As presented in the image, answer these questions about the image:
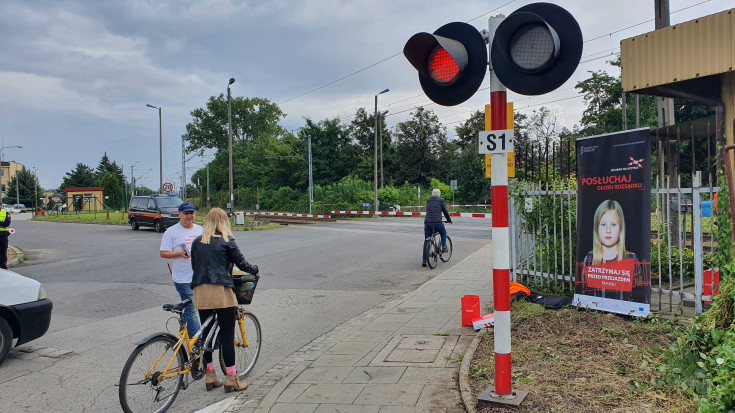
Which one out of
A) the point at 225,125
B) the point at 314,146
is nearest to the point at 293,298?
the point at 314,146

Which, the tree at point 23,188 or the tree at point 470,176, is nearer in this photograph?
the tree at point 470,176

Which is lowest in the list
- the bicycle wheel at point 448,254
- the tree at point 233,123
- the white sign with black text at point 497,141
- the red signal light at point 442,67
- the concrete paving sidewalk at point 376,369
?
the concrete paving sidewalk at point 376,369

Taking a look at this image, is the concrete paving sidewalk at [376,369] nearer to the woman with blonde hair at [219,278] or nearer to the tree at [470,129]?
the woman with blonde hair at [219,278]

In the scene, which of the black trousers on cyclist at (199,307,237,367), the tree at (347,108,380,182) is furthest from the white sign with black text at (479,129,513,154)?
the tree at (347,108,380,182)

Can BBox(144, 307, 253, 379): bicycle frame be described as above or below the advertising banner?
below

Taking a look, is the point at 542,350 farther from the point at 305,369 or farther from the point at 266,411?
the point at 266,411

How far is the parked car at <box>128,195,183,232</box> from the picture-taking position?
2561cm

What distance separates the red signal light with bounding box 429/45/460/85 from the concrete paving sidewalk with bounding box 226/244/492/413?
2.55 metres

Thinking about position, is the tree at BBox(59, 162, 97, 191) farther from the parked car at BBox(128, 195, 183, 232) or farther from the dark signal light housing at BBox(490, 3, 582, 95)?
the dark signal light housing at BBox(490, 3, 582, 95)

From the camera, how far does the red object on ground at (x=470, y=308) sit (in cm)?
666

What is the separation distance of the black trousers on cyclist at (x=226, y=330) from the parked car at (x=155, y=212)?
71.3 feet

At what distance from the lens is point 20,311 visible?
19.2 ft

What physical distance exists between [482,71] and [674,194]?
3614mm

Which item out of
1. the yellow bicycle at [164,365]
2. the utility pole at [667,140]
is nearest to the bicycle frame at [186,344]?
the yellow bicycle at [164,365]
